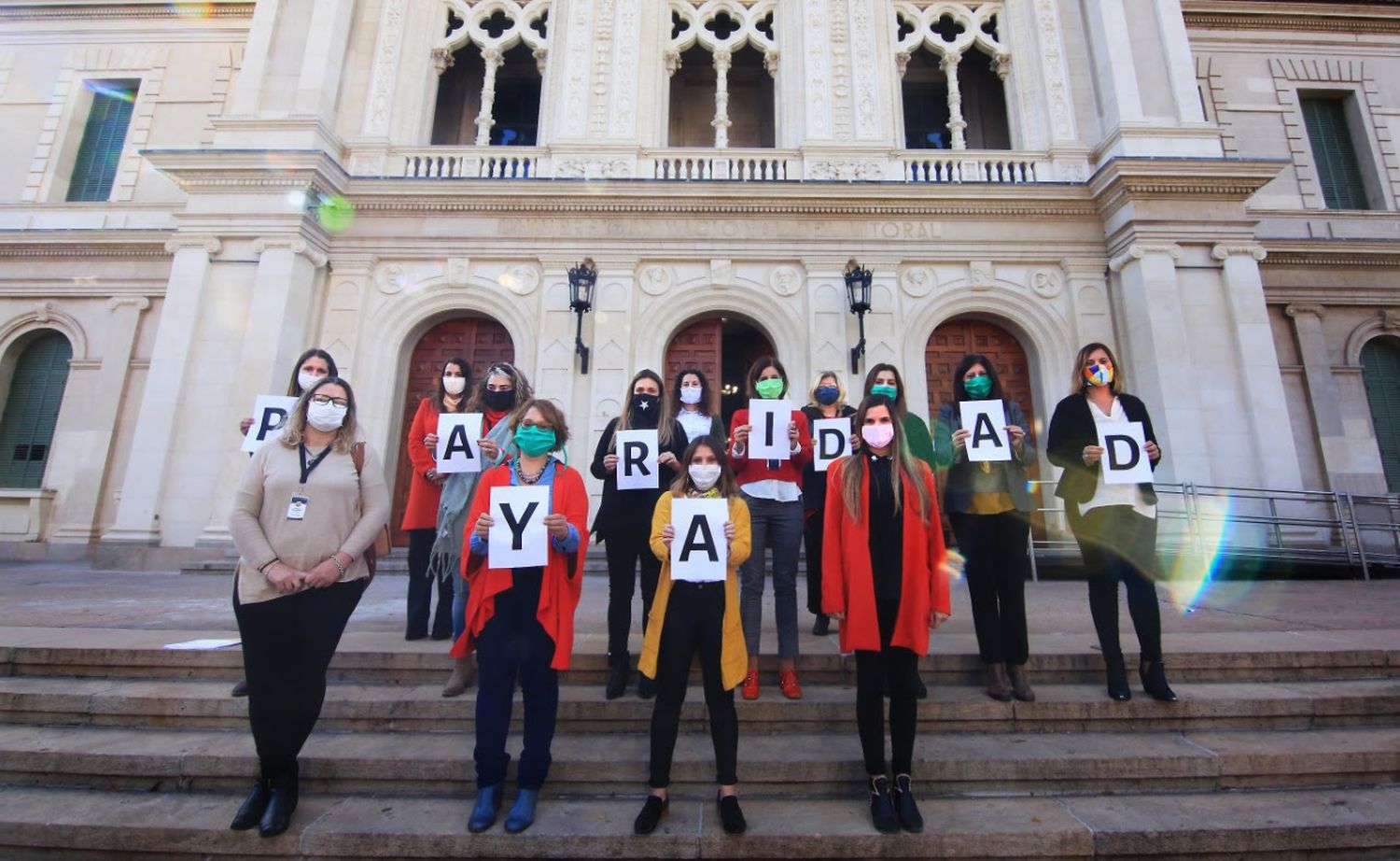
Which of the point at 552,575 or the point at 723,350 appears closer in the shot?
the point at 552,575

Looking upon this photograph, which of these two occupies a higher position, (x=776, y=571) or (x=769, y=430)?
(x=769, y=430)

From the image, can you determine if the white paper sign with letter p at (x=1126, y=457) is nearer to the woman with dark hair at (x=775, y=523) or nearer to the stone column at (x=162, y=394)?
the woman with dark hair at (x=775, y=523)

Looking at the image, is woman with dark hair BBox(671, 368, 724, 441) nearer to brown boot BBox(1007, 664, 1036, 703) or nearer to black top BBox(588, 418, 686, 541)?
black top BBox(588, 418, 686, 541)

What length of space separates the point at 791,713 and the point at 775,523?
1331 mm

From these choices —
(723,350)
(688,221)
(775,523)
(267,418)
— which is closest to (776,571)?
(775,523)

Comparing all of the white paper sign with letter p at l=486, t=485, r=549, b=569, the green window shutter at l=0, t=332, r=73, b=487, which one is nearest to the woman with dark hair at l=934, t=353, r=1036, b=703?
the white paper sign with letter p at l=486, t=485, r=549, b=569

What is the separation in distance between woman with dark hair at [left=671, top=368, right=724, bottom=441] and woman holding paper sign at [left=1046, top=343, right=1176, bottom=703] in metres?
2.49

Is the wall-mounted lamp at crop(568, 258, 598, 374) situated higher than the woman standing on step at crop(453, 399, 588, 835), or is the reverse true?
the wall-mounted lamp at crop(568, 258, 598, 374)

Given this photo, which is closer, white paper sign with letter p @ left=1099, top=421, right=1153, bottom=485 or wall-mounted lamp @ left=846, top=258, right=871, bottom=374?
white paper sign with letter p @ left=1099, top=421, right=1153, bottom=485

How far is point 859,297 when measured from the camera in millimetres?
11141

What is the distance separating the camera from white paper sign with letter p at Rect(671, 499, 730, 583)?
11.0ft

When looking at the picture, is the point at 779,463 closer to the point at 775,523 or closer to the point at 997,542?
the point at 775,523

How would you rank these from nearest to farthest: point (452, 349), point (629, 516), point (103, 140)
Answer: point (629, 516), point (452, 349), point (103, 140)

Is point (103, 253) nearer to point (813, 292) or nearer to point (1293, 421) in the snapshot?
point (813, 292)
